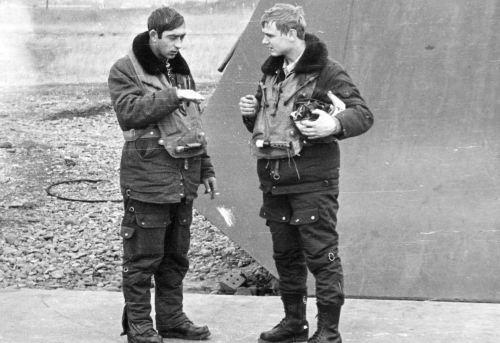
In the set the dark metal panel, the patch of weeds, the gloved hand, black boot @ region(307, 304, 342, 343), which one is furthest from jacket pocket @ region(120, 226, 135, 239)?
the patch of weeds

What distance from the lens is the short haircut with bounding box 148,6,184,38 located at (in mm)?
3864

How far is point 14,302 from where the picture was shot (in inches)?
186

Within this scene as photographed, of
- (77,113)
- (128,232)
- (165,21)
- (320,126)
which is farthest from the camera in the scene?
(77,113)

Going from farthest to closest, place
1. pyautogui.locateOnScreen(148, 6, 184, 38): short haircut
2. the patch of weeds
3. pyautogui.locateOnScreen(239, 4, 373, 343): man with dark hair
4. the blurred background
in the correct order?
the patch of weeds
the blurred background
pyautogui.locateOnScreen(148, 6, 184, 38): short haircut
pyautogui.locateOnScreen(239, 4, 373, 343): man with dark hair

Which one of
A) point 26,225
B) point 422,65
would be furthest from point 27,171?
point 422,65

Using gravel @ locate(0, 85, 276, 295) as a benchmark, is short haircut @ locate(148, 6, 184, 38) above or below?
above

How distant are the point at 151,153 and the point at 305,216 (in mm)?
778

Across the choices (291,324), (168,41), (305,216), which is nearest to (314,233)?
(305,216)

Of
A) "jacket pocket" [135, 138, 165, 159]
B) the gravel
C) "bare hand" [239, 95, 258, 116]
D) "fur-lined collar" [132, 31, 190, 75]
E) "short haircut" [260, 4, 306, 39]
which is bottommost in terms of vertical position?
the gravel

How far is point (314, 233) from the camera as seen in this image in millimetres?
3770

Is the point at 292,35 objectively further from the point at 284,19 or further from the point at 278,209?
the point at 278,209

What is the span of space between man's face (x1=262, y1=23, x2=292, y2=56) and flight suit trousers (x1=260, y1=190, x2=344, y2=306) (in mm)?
657

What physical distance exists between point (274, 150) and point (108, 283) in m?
2.53

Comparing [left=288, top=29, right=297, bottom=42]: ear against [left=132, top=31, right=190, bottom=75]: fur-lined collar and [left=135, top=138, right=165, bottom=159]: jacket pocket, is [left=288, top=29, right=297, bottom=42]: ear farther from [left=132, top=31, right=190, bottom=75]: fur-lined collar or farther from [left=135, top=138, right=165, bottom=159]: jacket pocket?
[left=135, top=138, right=165, bottom=159]: jacket pocket
